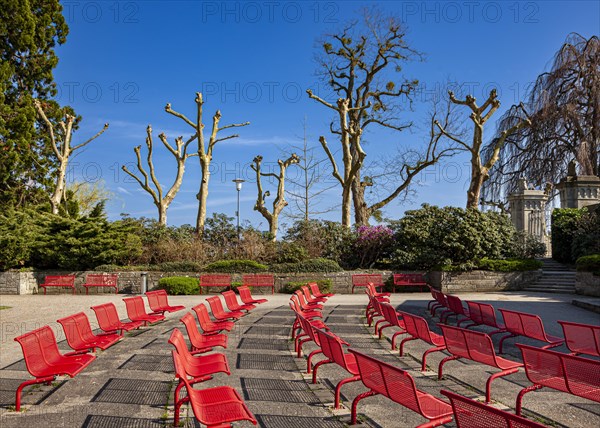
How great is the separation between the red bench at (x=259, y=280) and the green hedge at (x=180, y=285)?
2.00m

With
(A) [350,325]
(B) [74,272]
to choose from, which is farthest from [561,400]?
(B) [74,272]

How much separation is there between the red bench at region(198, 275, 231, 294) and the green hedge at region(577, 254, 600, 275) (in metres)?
13.4

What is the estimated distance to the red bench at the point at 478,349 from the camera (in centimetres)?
604

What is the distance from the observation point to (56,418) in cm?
517

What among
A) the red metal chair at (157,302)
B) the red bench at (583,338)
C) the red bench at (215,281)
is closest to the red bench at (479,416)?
the red bench at (583,338)

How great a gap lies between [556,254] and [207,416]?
Result: 26.4 m

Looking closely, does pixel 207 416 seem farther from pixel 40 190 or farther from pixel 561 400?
pixel 40 190

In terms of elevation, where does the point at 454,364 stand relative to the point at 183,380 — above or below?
below

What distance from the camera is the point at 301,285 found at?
2039 cm

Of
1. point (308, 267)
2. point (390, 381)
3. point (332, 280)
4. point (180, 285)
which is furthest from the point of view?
point (308, 267)

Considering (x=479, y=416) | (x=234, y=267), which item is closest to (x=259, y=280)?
(x=234, y=267)

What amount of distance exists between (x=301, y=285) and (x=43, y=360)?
1463 centimetres

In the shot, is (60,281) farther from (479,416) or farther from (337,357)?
(479,416)

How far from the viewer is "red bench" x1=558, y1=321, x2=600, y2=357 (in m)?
6.95
